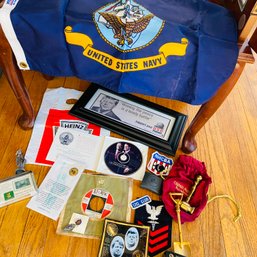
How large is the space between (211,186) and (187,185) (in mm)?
135

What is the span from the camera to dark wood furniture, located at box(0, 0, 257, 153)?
72 cm

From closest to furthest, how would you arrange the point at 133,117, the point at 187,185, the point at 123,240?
1. the point at 123,240
2. the point at 187,185
3. the point at 133,117

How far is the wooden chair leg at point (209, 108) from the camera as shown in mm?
783

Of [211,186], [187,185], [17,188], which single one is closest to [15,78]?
[17,188]

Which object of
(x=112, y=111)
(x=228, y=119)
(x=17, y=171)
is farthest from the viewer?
(x=228, y=119)

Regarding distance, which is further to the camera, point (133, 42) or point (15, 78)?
point (15, 78)

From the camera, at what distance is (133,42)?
74 centimetres

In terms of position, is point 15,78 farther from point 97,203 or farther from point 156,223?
point 156,223

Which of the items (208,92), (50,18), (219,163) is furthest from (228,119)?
(50,18)

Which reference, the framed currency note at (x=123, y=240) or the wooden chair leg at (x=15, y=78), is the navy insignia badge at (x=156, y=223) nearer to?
the framed currency note at (x=123, y=240)

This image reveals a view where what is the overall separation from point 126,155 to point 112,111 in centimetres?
23

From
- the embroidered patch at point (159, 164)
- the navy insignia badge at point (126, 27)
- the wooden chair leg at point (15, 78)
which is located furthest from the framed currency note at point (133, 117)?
the navy insignia badge at point (126, 27)

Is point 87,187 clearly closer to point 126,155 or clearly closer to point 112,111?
point 126,155

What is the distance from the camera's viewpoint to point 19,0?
75 cm
